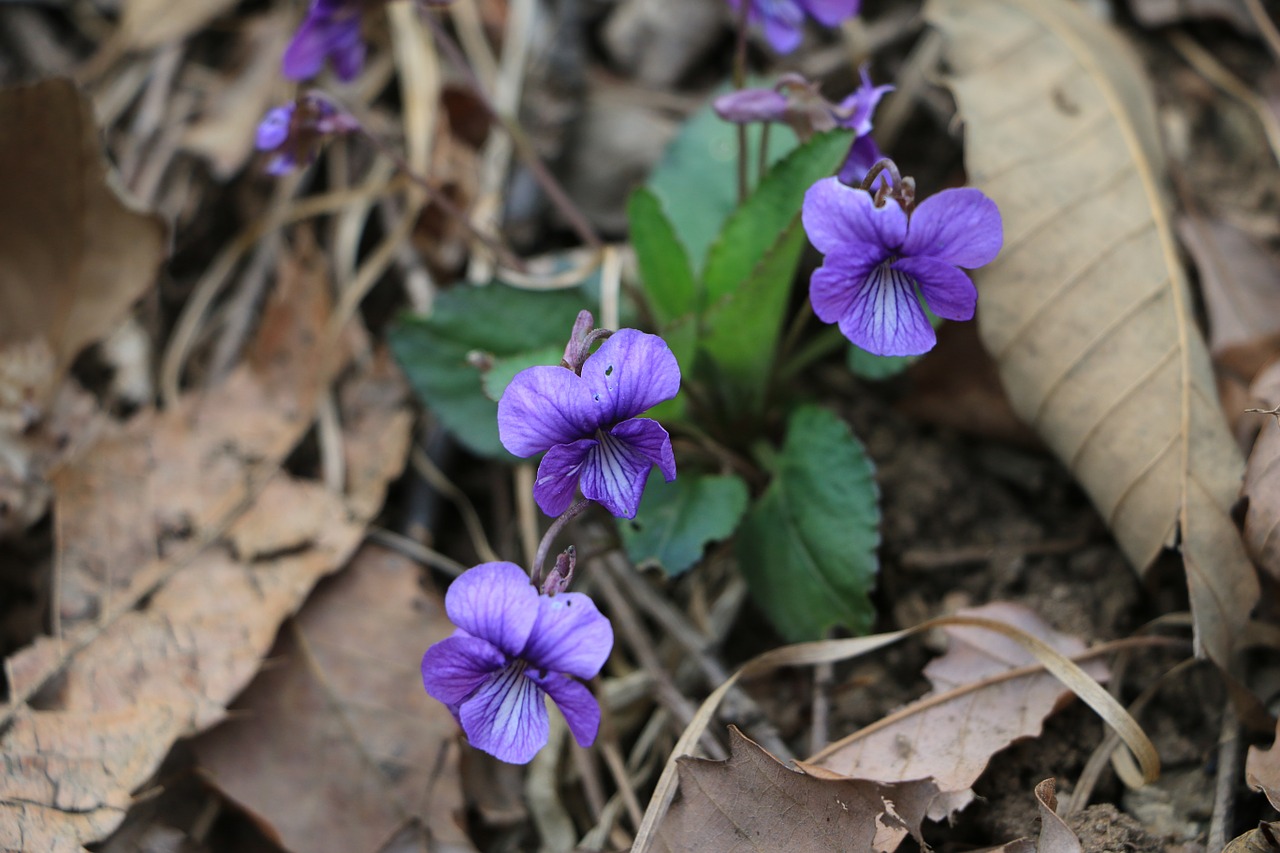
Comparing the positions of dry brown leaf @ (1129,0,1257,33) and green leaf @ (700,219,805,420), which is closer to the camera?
green leaf @ (700,219,805,420)

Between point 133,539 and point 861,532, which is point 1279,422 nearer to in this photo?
point 861,532

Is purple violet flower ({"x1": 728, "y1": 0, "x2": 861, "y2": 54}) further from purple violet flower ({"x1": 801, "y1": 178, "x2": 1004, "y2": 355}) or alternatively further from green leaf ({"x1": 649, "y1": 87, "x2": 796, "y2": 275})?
purple violet flower ({"x1": 801, "y1": 178, "x2": 1004, "y2": 355})

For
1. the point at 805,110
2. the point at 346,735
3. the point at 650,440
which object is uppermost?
the point at 805,110

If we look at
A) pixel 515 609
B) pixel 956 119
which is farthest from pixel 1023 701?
pixel 956 119

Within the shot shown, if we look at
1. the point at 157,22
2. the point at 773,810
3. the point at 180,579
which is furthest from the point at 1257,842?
the point at 157,22

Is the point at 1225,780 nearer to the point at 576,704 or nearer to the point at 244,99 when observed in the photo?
the point at 576,704

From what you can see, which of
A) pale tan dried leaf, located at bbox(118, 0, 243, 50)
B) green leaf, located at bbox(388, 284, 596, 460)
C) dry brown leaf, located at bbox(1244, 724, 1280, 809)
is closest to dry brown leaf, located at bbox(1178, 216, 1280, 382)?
dry brown leaf, located at bbox(1244, 724, 1280, 809)

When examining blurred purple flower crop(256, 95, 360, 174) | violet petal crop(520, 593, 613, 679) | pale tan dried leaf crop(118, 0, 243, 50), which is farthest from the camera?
pale tan dried leaf crop(118, 0, 243, 50)
